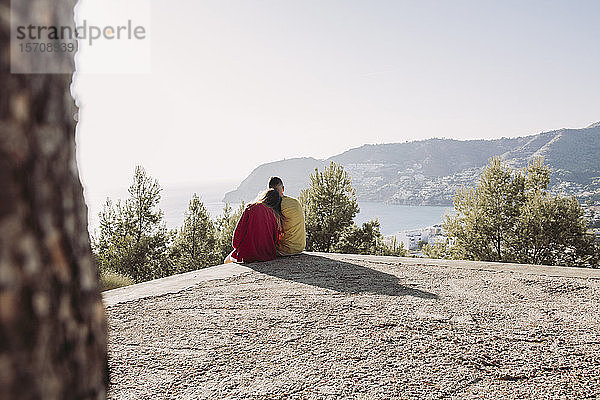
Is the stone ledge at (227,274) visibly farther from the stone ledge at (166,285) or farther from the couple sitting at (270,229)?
the couple sitting at (270,229)

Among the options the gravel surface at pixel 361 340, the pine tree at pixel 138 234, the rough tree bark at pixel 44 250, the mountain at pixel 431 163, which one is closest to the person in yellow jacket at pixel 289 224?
the gravel surface at pixel 361 340

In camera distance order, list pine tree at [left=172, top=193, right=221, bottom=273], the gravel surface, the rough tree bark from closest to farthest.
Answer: the rough tree bark → the gravel surface → pine tree at [left=172, top=193, right=221, bottom=273]

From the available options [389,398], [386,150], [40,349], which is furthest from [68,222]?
[386,150]

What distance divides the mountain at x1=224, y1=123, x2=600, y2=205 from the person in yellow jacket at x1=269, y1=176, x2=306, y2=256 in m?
31.2

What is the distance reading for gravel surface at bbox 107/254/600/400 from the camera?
235cm

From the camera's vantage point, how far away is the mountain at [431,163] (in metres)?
40.4

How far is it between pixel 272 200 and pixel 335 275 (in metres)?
1.67

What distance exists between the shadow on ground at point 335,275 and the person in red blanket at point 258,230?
0.21 m

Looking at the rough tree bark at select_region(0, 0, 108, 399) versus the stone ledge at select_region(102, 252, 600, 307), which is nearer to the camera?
the rough tree bark at select_region(0, 0, 108, 399)

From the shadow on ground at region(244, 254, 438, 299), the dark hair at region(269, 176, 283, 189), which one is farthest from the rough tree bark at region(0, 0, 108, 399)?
the dark hair at region(269, 176, 283, 189)

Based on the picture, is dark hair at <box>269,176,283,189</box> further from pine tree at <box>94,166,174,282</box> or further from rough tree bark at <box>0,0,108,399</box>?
pine tree at <box>94,166,174,282</box>

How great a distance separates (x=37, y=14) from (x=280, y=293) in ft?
12.8

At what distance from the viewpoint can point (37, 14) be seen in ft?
2.11

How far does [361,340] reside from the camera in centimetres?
304
